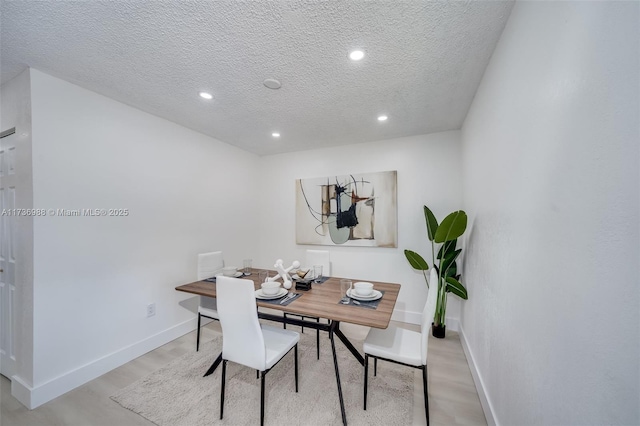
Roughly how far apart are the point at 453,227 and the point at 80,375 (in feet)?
11.6

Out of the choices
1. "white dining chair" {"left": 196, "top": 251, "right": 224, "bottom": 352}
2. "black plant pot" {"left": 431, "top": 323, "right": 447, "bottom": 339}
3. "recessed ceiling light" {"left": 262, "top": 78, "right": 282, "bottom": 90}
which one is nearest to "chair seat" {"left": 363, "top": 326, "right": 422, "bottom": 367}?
"black plant pot" {"left": 431, "top": 323, "right": 447, "bottom": 339}

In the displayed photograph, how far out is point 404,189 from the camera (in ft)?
10.7

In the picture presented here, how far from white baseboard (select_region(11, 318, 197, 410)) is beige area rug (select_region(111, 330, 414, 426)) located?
1.32 feet

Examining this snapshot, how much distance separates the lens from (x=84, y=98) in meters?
2.09

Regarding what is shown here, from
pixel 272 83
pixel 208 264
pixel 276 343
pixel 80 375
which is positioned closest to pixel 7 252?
pixel 80 375

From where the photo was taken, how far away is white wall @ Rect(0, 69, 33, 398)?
1.82 metres

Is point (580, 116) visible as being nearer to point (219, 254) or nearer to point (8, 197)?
point (219, 254)

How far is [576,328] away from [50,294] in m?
3.19

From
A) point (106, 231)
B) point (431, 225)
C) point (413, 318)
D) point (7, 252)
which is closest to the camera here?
point (7, 252)

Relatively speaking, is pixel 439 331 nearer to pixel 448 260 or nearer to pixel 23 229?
pixel 448 260

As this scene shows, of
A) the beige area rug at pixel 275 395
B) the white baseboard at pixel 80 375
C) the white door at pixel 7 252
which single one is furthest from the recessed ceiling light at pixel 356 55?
the white baseboard at pixel 80 375

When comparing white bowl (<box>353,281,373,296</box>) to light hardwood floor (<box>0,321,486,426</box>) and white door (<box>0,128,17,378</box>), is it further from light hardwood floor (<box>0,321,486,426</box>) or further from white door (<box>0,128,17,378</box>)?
white door (<box>0,128,17,378</box>)

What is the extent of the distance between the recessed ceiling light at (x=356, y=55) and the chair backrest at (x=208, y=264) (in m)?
2.51

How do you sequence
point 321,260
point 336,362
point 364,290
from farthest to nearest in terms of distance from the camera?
point 321,260, point 364,290, point 336,362
